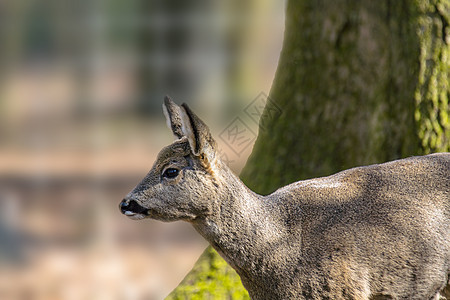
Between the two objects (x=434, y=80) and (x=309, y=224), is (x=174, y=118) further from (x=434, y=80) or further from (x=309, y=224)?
(x=434, y=80)

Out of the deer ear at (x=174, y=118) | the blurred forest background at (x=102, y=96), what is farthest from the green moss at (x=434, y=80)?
the blurred forest background at (x=102, y=96)

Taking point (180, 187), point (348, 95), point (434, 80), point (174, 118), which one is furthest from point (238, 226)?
point (434, 80)

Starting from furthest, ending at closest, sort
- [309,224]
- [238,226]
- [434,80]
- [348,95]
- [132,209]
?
[348,95], [434,80], [309,224], [238,226], [132,209]

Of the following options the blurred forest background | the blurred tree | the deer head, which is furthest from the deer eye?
the blurred forest background

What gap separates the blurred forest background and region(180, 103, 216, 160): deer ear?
866 centimetres

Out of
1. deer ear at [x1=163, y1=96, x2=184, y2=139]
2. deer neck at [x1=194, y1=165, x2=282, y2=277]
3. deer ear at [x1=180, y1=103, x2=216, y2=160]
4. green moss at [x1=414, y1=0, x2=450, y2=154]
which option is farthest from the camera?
green moss at [x1=414, y1=0, x2=450, y2=154]

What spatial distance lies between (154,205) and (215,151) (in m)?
0.45

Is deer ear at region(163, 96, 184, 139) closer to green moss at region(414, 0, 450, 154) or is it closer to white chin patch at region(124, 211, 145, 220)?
white chin patch at region(124, 211, 145, 220)

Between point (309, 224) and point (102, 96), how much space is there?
15.7 metres

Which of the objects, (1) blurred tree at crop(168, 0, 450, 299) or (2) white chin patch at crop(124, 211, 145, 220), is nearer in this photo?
(2) white chin patch at crop(124, 211, 145, 220)

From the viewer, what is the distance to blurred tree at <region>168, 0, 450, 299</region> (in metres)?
5.70

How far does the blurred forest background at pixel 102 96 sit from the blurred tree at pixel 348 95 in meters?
6.84

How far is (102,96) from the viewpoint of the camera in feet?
65.1

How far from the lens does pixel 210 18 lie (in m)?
18.0
